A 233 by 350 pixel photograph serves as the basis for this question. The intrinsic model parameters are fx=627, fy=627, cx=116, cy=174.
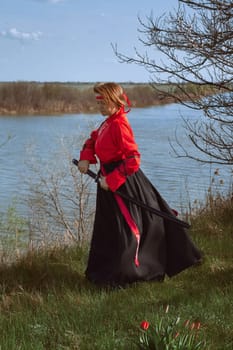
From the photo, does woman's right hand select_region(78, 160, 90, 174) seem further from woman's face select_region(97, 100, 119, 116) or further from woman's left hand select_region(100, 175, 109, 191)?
woman's face select_region(97, 100, 119, 116)

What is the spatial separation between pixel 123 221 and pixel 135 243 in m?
0.21

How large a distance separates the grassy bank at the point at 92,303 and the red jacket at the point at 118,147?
917 millimetres

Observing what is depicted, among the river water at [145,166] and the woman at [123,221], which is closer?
the woman at [123,221]

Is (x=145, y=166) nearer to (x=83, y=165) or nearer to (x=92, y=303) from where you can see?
(x=83, y=165)

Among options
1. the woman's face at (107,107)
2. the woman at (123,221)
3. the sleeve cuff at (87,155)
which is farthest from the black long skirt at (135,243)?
the woman's face at (107,107)

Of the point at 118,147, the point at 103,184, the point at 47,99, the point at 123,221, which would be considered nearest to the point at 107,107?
the point at 118,147

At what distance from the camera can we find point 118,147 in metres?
5.04

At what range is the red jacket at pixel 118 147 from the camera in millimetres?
4988

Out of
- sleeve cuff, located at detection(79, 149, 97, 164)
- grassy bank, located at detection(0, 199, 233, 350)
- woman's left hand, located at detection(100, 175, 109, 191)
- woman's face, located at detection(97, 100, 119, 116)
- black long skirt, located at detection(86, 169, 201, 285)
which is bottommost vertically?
grassy bank, located at detection(0, 199, 233, 350)

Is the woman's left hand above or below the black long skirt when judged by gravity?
above

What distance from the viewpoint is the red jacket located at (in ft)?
16.4

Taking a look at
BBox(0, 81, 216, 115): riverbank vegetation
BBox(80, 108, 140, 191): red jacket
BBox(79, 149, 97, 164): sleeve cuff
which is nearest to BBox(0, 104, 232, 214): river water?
BBox(79, 149, 97, 164): sleeve cuff

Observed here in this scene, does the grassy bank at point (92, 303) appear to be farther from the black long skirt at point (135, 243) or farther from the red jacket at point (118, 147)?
the red jacket at point (118, 147)

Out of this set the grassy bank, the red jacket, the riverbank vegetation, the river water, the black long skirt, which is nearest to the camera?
the grassy bank
